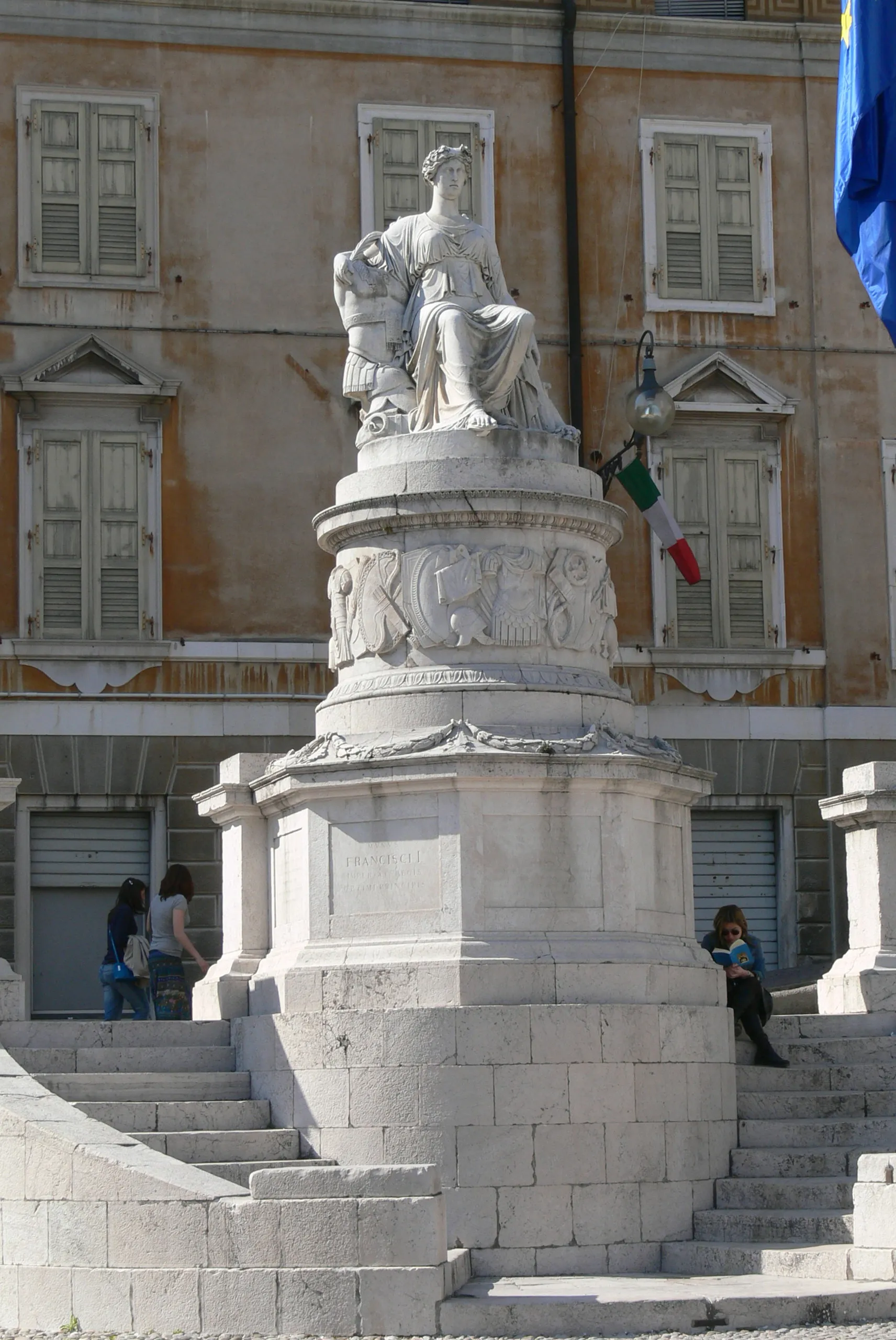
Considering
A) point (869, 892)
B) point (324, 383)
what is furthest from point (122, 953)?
point (324, 383)

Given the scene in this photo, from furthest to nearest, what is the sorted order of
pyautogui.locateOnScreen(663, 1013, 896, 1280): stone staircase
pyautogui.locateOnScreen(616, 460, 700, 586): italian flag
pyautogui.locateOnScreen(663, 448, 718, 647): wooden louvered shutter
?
pyautogui.locateOnScreen(663, 448, 718, 647): wooden louvered shutter
pyautogui.locateOnScreen(616, 460, 700, 586): italian flag
pyautogui.locateOnScreen(663, 1013, 896, 1280): stone staircase

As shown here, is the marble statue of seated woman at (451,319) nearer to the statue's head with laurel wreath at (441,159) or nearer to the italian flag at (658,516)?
the statue's head with laurel wreath at (441,159)

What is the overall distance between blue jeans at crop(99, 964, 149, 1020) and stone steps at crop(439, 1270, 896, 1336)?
5259mm

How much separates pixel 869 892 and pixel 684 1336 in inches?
218

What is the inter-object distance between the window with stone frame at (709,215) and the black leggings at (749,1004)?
10.3 meters

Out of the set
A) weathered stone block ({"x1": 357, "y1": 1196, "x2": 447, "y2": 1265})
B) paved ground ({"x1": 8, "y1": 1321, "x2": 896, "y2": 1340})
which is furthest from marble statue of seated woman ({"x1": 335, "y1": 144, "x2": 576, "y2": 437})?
paved ground ({"x1": 8, "y1": 1321, "x2": 896, "y2": 1340})

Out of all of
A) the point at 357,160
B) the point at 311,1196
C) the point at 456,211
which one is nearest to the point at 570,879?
the point at 311,1196

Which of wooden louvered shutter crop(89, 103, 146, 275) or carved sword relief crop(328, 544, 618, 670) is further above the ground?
wooden louvered shutter crop(89, 103, 146, 275)

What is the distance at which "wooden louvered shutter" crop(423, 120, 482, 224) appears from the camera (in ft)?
77.4

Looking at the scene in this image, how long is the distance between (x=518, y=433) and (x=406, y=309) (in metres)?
1.32

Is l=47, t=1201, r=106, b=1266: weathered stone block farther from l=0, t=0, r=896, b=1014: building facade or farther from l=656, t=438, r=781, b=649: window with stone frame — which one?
l=656, t=438, r=781, b=649: window with stone frame

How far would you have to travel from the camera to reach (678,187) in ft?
78.8

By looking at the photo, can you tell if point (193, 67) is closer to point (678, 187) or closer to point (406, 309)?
point (678, 187)

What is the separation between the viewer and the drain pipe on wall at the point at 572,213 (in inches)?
921
